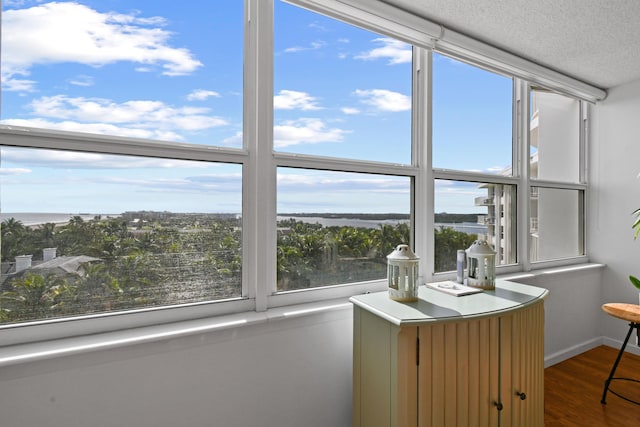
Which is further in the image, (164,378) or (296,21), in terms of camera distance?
(296,21)

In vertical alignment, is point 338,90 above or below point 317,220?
A: above

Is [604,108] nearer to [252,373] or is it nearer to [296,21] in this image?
[296,21]

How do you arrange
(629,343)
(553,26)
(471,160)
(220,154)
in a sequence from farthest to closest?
(629,343) → (471,160) → (553,26) → (220,154)

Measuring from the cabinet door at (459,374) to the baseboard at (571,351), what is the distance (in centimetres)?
169

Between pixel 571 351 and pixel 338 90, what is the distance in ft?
10.1

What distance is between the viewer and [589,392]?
236cm

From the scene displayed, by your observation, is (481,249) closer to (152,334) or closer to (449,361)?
(449,361)

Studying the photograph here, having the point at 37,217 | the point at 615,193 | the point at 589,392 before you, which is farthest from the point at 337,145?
the point at 615,193

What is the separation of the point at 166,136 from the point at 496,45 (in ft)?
7.85

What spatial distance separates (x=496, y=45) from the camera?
2.42 m

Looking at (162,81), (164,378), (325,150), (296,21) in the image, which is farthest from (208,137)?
(164,378)

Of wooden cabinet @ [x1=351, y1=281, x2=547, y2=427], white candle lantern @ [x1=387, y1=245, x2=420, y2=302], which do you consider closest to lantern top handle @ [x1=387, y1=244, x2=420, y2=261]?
white candle lantern @ [x1=387, y1=245, x2=420, y2=302]

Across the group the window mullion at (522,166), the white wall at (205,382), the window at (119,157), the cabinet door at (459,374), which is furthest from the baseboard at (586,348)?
the window at (119,157)

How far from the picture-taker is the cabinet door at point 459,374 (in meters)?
1.36
